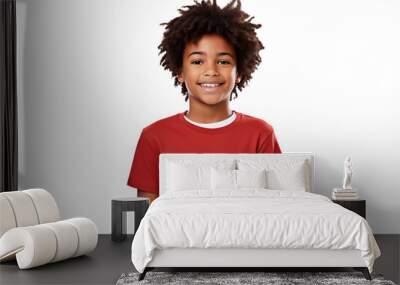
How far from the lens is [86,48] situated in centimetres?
740

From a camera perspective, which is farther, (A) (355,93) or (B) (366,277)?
(A) (355,93)

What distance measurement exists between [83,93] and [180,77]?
1.05m

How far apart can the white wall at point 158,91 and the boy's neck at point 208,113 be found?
183mm

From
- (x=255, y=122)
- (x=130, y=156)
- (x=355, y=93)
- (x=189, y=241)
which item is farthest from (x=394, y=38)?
(x=189, y=241)

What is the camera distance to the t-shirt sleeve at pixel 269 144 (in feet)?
23.5

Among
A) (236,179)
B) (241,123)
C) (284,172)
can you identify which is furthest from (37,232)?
(241,123)

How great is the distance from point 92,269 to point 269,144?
8.31ft

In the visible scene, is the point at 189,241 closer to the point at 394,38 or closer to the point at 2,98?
the point at 2,98

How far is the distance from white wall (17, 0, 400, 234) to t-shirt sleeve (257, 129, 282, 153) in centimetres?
10

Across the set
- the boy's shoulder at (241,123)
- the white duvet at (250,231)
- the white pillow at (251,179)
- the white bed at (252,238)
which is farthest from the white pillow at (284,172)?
the white duvet at (250,231)

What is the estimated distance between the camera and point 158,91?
7344 millimetres

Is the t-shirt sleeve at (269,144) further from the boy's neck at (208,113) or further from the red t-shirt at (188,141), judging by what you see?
the boy's neck at (208,113)

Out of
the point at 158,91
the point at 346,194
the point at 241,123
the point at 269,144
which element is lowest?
the point at 346,194

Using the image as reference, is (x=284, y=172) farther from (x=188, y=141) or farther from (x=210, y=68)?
(x=210, y=68)
